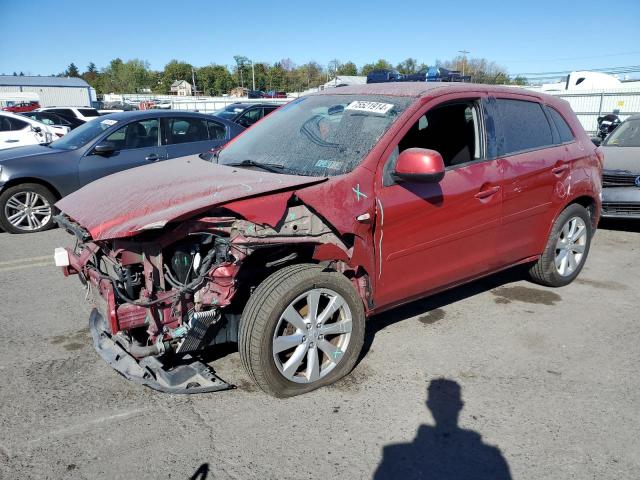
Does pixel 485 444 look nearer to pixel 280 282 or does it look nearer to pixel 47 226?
pixel 280 282

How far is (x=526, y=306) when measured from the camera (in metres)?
4.57

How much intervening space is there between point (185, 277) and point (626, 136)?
7.98m

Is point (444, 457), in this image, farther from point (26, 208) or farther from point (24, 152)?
point (24, 152)

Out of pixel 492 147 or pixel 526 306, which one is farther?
pixel 526 306

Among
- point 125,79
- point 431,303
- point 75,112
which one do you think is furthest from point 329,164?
point 125,79

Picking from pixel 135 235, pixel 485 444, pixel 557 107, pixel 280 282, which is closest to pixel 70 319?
pixel 135 235

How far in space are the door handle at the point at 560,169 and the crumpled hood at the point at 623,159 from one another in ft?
10.3

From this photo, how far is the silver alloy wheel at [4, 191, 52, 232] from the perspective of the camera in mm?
7070

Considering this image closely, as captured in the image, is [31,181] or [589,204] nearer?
[589,204]

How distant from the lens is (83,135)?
7492 millimetres

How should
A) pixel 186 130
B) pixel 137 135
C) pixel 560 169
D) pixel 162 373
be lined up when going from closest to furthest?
pixel 162 373 < pixel 560 169 < pixel 137 135 < pixel 186 130

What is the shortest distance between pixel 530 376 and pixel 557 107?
102 inches

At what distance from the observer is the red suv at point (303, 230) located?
9.21 feet

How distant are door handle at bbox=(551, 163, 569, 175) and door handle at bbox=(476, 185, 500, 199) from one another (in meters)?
0.83
